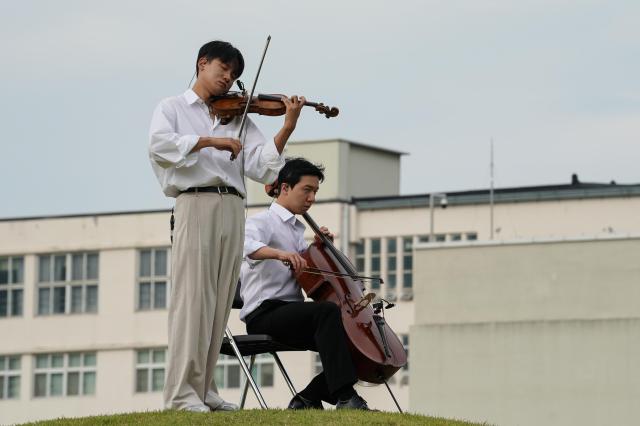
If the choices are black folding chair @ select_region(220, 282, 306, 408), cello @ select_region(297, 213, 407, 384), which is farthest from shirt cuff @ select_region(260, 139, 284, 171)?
black folding chair @ select_region(220, 282, 306, 408)

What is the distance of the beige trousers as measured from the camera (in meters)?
10.2

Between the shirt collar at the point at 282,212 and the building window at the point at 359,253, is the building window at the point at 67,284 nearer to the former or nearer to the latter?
the building window at the point at 359,253

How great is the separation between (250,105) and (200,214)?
70 cm

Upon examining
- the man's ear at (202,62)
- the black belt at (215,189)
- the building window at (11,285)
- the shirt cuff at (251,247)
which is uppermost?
the man's ear at (202,62)

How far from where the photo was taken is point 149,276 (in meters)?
62.8

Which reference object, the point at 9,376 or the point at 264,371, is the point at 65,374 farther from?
the point at 264,371

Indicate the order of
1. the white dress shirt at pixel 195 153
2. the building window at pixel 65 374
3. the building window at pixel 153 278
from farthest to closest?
1. the building window at pixel 65 374
2. the building window at pixel 153 278
3. the white dress shirt at pixel 195 153

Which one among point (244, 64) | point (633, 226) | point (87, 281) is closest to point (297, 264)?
point (244, 64)

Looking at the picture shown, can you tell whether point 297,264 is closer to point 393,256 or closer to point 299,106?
point 299,106

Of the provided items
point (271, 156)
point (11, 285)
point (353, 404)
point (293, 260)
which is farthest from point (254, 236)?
point (11, 285)

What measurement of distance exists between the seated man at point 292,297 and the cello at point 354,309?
4.0 inches

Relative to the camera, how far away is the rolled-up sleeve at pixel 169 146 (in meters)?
10.0

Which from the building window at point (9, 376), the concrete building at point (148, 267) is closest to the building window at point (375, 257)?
the concrete building at point (148, 267)

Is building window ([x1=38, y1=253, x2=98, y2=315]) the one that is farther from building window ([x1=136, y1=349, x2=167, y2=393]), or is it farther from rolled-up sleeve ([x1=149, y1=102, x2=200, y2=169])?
rolled-up sleeve ([x1=149, y1=102, x2=200, y2=169])
